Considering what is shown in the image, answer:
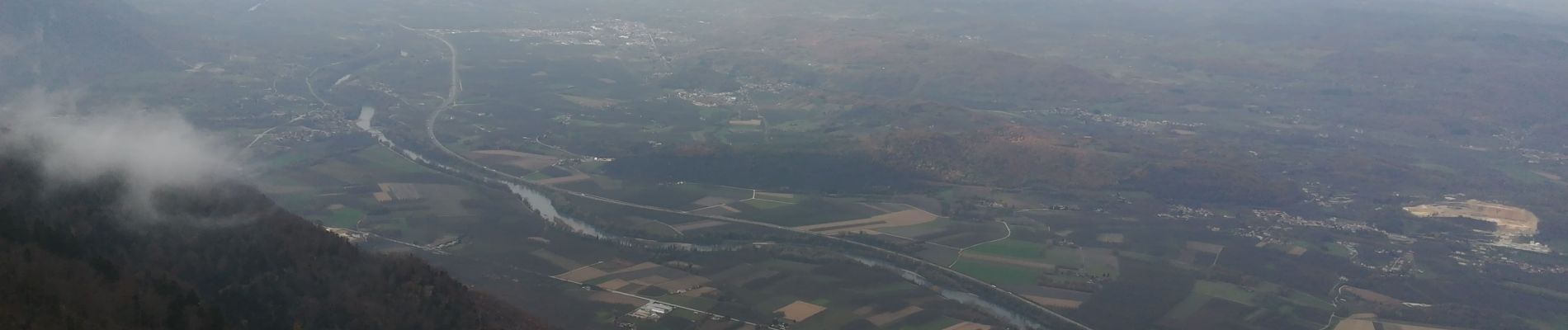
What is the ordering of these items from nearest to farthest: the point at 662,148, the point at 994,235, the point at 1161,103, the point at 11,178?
1. the point at 11,178
2. the point at 994,235
3. the point at 662,148
4. the point at 1161,103

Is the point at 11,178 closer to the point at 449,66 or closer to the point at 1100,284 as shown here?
the point at 1100,284

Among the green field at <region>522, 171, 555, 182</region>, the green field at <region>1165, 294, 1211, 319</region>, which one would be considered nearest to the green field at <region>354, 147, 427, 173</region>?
the green field at <region>522, 171, 555, 182</region>

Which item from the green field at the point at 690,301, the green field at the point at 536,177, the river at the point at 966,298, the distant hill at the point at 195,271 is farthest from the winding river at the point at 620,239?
the distant hill at the point at 195,271

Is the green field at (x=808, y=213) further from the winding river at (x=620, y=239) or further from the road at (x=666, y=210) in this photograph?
the winding river at (x=620, y=239)

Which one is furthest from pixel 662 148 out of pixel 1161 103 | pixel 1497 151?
pixel 1497 151

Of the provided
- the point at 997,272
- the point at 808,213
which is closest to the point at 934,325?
the point at 997,272

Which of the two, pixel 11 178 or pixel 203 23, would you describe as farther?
pixel 203 23

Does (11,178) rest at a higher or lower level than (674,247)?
higher
